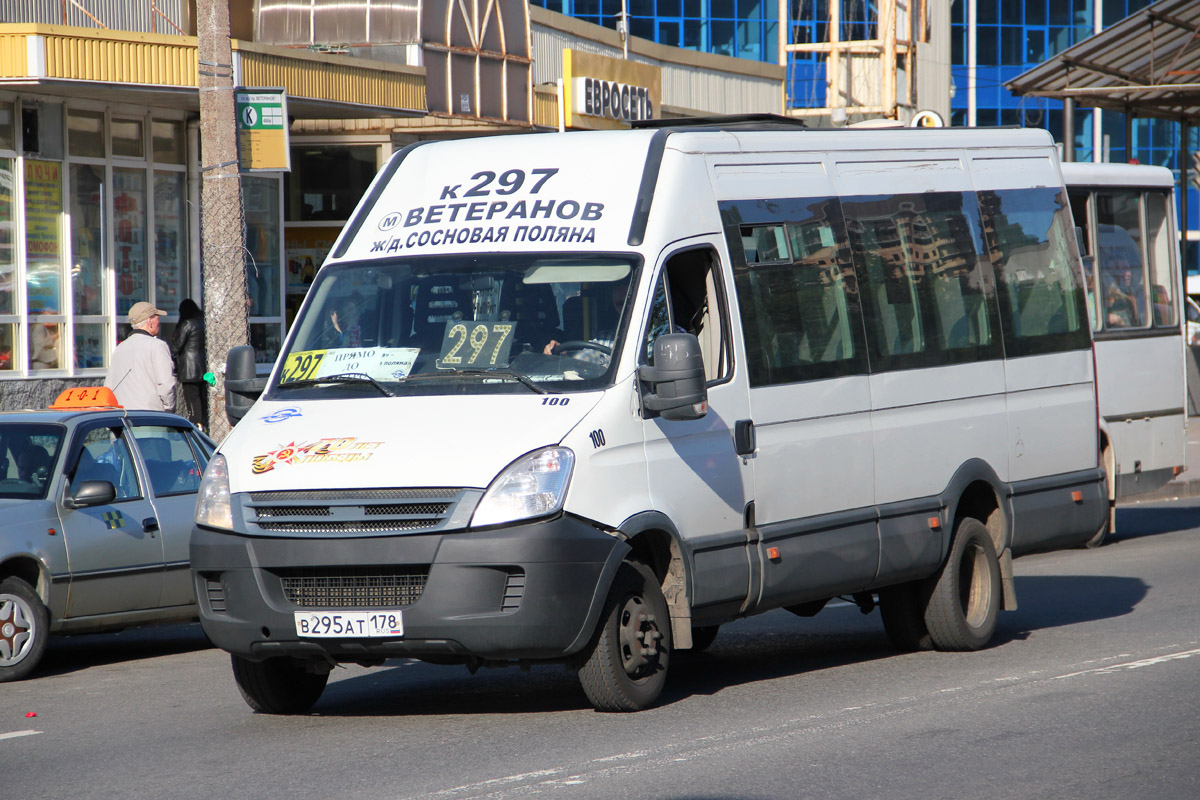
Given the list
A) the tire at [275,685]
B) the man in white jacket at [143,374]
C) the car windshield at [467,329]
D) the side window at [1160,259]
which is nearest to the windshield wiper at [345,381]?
the car windshield at [467,329]

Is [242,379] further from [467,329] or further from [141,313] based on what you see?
[141,313]

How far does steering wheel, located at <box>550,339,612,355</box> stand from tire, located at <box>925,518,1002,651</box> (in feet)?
9.56

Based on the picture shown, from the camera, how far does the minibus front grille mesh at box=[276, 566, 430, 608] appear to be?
276 inches

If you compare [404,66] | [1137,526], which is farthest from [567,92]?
[1137,526]

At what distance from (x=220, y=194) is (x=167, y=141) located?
7441 millimetres

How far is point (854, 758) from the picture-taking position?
661 cm

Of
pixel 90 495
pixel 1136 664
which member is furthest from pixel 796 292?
pixel 90 495

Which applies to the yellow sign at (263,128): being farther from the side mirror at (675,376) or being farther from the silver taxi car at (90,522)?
the side mirror at (675,376)

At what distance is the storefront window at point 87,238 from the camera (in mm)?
19672

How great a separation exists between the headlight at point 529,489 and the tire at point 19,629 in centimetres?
365

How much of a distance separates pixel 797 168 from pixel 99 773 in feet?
14.8

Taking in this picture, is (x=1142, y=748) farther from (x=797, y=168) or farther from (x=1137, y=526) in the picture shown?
(x=1137, y=526)

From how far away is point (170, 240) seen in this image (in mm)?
21344

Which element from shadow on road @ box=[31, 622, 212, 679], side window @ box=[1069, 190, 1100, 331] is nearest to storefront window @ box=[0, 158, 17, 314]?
shadow on road @ box=[31, 622, 212, 679]
